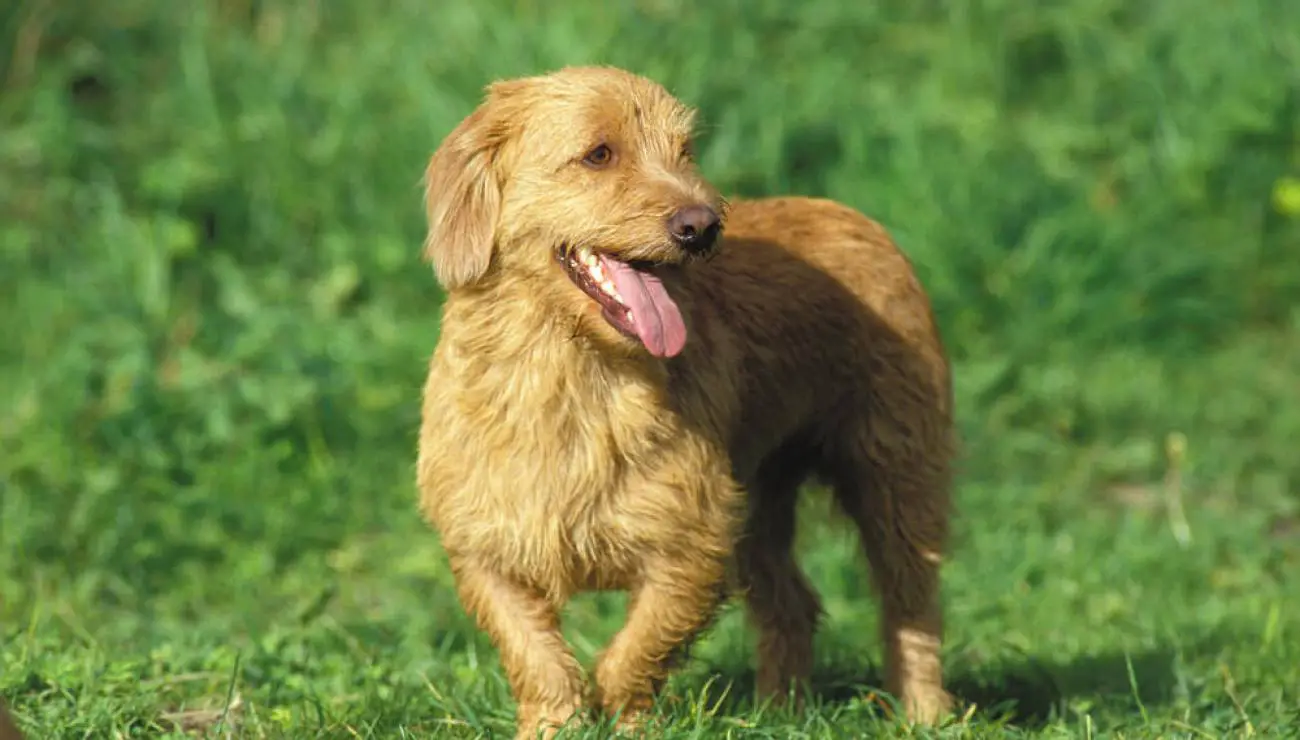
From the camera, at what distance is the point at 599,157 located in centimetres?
472

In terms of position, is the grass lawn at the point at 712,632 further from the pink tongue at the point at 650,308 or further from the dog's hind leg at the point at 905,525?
the pink tongue at the point at 650,308

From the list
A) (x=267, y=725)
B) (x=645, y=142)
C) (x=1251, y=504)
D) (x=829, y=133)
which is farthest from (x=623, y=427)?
(x=829, y=133)

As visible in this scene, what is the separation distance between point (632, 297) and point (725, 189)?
4414 mm

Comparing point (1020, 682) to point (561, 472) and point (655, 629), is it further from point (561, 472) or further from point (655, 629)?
point (561, 472)

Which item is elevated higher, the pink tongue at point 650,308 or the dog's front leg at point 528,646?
the pink tongue at point 650,308

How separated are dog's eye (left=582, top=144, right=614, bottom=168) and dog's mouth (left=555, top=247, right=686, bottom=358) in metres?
0.21

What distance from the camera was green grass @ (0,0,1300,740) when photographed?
593cm

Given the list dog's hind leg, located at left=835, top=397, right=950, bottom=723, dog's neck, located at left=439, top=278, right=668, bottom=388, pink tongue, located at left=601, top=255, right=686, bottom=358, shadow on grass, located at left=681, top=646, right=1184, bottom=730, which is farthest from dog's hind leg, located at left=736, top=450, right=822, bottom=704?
pink tongue, located at left=601, top=255, right=686, bottom=358

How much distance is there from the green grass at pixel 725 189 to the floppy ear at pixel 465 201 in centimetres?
112

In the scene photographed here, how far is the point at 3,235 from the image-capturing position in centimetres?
890

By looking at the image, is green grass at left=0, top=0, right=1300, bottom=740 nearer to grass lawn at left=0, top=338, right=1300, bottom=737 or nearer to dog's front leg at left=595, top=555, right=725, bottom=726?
grass lawn at left=0, top=338, right=1300, bottom=737

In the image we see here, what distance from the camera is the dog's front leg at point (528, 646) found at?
4.80 m

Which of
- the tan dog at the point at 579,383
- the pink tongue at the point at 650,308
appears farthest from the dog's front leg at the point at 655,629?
the pink tongue at the point at 650,308

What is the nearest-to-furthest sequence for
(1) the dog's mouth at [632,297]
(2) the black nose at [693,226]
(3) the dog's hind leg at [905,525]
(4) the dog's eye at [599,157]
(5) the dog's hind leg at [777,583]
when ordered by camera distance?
(2) the black nose at [693,226], (1) the dog's mouth at [632,297], (4) the dog's eye at [599,157], (3) the dog's hind leg at [905,525], (5) the dog's hind leg at [777,583]
